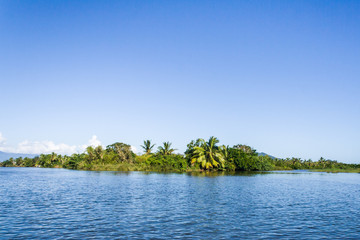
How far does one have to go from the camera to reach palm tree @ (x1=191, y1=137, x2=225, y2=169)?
339ft

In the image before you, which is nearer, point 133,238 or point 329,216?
point 133,238

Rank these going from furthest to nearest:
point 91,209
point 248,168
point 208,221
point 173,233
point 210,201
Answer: point 248,168 < point 210,201 < point 91,209 < point 208,221 < point 173,233

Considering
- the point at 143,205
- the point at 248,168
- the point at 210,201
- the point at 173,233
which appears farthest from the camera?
the point at 248,168

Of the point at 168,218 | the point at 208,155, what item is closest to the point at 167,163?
the point at 208,155

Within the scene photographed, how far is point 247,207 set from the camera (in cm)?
2931

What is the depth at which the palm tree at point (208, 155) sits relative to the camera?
339 ft

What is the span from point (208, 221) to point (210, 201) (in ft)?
34.5

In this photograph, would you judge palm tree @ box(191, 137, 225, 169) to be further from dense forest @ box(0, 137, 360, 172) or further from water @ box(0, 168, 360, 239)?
water @ box(0, 168, 360, 239)

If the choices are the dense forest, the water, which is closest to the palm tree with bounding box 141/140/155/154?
the dense forest

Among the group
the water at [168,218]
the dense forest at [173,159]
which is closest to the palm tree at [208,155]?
the dense forest at [173,159]

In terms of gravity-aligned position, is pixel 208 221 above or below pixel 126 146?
below

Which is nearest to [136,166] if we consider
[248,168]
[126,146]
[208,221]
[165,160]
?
[165,160]

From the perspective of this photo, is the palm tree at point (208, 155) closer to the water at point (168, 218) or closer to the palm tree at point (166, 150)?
the palm tree at point (166, 150)

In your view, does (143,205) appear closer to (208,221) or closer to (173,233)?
(208,221)
